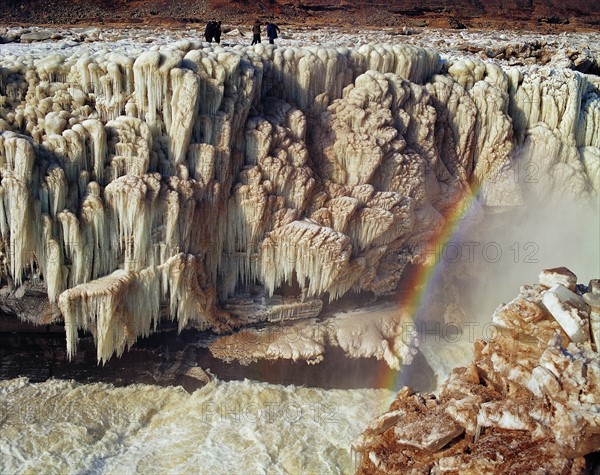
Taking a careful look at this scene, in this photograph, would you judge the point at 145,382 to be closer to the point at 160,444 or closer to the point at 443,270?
the point at 160,444

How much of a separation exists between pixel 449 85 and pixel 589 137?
3.65 meters

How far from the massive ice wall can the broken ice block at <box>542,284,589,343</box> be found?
10.8 feet

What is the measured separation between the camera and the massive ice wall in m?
8.49

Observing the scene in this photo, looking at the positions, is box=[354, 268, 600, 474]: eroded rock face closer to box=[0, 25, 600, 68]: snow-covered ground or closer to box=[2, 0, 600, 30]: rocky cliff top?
box=[0, 25, 600, 68]: snow-covered ground

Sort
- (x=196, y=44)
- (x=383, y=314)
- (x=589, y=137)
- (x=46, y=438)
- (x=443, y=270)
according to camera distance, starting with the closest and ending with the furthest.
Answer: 1. (x=46, y=438)
2. (x=196, y=44)
3. (x=383, y=314)
4. (x=443, y=270)
5. (x=589, y=137)

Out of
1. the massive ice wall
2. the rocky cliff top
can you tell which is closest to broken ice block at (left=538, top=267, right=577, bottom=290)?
the massive ice wall

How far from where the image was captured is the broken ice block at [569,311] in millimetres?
7039

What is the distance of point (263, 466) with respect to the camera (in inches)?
330

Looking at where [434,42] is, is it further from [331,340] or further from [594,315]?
[594,315]

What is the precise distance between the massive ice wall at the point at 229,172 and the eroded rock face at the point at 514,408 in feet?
9.87

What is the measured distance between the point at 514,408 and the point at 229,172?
5232 mm

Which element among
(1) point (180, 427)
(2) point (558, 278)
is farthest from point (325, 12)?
(1) point (180, 427)

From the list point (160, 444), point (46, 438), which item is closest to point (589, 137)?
point (160, 444)

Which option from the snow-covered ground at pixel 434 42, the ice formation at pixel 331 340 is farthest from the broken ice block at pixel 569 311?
the snow-covered ground at pixel 434 42
